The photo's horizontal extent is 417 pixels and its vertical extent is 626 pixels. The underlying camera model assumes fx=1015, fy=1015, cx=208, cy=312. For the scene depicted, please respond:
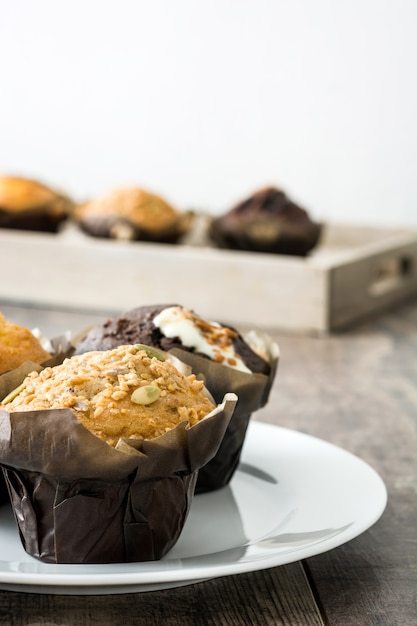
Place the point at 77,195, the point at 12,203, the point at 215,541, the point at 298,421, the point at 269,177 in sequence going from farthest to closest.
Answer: the point at 77,195 < the point at 269,177 < the point at 12,203 < the point at 298,421 < the point at 215,541

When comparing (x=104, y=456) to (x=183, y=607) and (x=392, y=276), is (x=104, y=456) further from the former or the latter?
(x=392, y=276)

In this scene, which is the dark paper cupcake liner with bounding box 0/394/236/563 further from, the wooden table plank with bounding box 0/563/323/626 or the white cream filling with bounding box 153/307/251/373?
the white cream filling with bounding box 153/307/251/373

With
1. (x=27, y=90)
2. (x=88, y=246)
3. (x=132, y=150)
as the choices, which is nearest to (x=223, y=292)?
(x=88, y=246)

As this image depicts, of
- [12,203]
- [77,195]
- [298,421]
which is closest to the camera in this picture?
[298,421]

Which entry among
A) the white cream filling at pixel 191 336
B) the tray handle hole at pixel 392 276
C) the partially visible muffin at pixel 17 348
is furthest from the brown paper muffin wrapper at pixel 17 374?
the tray handle hole at pixel 392 276

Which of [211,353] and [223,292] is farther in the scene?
[223,292]

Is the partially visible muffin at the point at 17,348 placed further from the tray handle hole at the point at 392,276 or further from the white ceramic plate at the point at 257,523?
the tray handle hole at the point at 392,276

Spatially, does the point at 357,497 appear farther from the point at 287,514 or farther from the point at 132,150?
the point at 132,150

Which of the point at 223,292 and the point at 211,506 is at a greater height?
the point at 211,506
